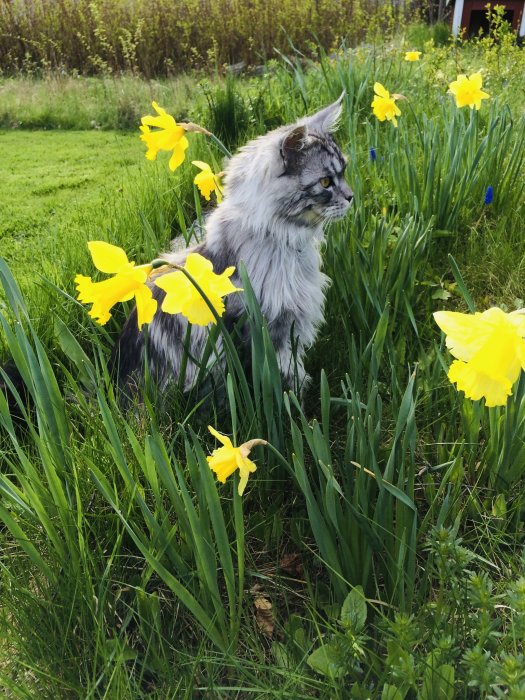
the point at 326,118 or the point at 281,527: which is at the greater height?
the point at 326,118

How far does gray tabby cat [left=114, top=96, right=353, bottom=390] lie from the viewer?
1.98 m

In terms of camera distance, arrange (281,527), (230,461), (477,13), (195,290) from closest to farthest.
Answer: (230,461)
(195,290)
(281,527)
(477,13)

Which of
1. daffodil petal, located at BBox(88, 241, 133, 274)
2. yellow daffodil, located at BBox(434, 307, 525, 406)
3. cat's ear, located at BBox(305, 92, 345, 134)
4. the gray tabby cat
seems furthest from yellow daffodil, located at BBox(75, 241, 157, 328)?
cat's ear, located at BBox(305, 92, 345, 134)

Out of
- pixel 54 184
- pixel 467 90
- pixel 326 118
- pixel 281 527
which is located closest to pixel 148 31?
pixel 54 184

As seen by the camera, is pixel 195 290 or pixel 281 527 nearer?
pixel 195 290

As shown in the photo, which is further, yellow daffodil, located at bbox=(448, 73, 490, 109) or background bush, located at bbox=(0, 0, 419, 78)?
background bush, located at bbox=(0, 0, 419, 78)

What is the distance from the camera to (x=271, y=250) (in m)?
2.03

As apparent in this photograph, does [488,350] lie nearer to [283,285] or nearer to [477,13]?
[283,285]

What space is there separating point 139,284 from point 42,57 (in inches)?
405

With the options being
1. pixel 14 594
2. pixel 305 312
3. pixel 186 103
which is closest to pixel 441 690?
pixel 14 594

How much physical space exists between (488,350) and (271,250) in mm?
1211

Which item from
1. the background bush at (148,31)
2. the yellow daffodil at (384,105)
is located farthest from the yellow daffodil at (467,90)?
the background bush at (148,31)

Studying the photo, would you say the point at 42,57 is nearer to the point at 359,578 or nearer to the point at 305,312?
the point at 305,312

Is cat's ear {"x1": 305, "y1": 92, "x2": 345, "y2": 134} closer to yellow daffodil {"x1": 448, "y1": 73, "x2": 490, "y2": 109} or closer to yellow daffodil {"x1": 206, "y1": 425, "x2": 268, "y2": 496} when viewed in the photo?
yellow daffodil {"x1": 448, "y1": 73, "x2": 490, "y2": 109}
